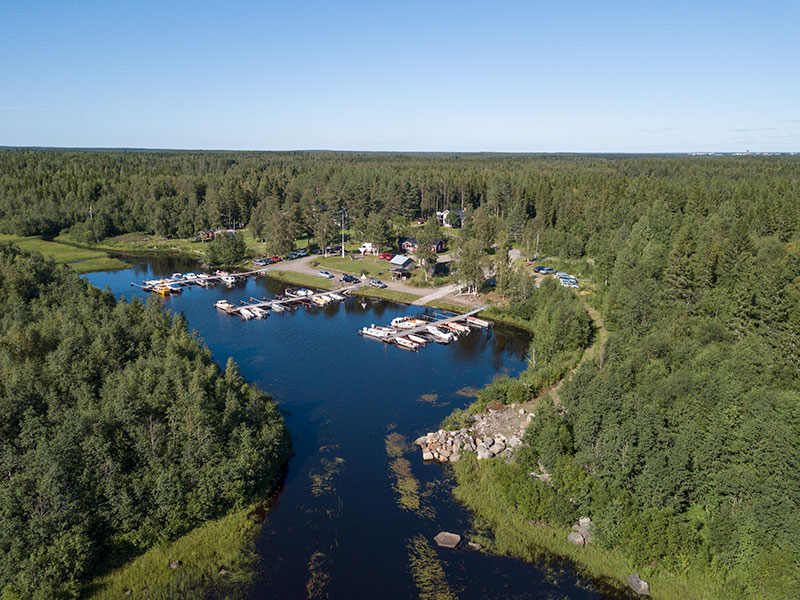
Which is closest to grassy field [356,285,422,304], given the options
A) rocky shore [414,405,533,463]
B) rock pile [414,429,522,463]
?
rocky shore [414,405,533,463]

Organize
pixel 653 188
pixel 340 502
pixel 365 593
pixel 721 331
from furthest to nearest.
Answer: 1. pixel 653 188
2. pixel 721 331
3. pixel 340 502
4. pixel 365 593

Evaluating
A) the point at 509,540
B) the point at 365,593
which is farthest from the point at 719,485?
the point at 365,593

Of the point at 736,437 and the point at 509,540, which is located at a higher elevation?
the point at 736,437

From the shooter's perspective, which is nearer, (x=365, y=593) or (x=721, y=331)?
(x=365, y=593)

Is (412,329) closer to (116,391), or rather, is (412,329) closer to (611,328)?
(611,328)

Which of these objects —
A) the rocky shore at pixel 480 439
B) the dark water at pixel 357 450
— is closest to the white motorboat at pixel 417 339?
the dark water at pixel 357 450

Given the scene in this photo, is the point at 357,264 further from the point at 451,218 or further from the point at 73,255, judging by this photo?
the point at 73,255

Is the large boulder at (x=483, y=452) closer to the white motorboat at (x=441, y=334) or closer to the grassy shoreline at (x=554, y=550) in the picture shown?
the grassy shoreline at (x=554, y=550)
